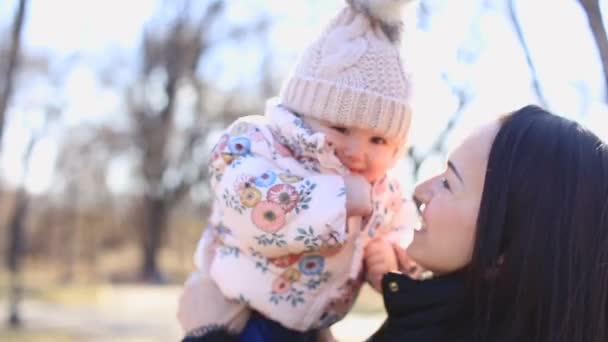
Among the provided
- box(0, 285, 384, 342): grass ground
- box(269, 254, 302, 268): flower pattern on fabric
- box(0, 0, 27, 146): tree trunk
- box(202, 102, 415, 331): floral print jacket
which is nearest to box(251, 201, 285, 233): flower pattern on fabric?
box(202, 102, 415, 331): floral print jacket

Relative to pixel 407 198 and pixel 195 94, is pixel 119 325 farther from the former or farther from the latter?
pixel 407 198

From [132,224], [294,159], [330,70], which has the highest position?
[330,70]

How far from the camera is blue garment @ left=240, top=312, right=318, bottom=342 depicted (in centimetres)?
167

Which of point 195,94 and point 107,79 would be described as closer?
point 107,79

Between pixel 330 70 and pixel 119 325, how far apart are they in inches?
409

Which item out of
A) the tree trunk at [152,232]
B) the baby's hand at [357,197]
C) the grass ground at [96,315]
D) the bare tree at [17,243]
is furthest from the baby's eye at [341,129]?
the tree trunk at [152,232]

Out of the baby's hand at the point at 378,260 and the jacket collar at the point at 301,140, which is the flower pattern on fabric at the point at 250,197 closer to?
the jacket collar at the point at 301,140

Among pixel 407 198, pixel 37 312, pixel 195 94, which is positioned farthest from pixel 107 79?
pixel 407 198

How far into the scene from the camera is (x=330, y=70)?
1.75 metres

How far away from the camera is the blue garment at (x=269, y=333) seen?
167 cm

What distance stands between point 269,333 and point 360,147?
0.45 m

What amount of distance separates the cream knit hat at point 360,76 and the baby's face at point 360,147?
24mm

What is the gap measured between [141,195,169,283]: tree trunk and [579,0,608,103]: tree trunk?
18.5 m

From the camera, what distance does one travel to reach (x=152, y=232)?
20250 mm
